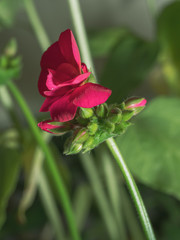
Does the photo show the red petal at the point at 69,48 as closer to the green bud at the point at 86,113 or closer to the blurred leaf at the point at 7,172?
the green bud at the point at 86,113

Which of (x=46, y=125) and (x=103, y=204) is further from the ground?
(x=46, y=125)

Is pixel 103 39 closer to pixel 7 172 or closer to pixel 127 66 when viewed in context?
pixel 127 66

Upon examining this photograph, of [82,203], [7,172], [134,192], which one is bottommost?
[82,203]

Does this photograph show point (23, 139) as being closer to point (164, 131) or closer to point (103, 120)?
point (164, 131)

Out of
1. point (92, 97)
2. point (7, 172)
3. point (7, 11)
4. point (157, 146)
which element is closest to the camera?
point (92, 97)

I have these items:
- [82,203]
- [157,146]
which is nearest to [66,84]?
[157,146]

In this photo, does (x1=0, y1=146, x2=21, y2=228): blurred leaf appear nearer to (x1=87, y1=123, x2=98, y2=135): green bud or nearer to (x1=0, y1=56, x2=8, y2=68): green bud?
(x1=0, y1=56, x2=8, y2=68): green bud
